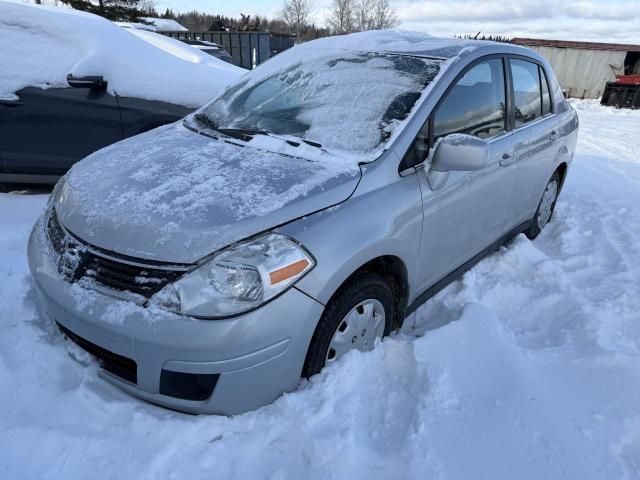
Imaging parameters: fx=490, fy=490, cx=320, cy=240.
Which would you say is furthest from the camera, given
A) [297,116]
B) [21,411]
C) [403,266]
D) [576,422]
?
[297,116]

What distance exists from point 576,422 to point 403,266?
98cm

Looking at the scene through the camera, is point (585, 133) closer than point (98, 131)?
No

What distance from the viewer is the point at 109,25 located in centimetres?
476

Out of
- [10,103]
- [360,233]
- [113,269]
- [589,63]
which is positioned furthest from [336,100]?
[589,63]

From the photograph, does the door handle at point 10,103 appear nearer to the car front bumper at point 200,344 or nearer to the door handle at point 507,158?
the car front bumper at point 200,344

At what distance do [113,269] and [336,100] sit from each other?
4.89 ft

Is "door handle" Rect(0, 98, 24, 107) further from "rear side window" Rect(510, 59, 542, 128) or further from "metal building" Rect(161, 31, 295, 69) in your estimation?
"metal building" Rect(161, 31, 295, 69)

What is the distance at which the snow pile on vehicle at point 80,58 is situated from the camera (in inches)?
159

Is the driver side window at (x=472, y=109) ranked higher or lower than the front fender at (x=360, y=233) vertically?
higher

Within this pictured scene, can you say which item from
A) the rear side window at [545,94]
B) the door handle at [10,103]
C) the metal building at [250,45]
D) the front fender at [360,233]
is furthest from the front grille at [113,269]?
the metal building at [250,45]

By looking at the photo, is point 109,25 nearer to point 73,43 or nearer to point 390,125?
point 73,43

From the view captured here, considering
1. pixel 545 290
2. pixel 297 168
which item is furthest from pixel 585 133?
pixel 297 168

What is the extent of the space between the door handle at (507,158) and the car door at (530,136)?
23mm

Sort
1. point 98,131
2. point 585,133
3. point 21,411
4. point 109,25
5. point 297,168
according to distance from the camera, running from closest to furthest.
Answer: point 21,411 < point 297,168 < point 98,131 < point 109,25 < point 585,133
